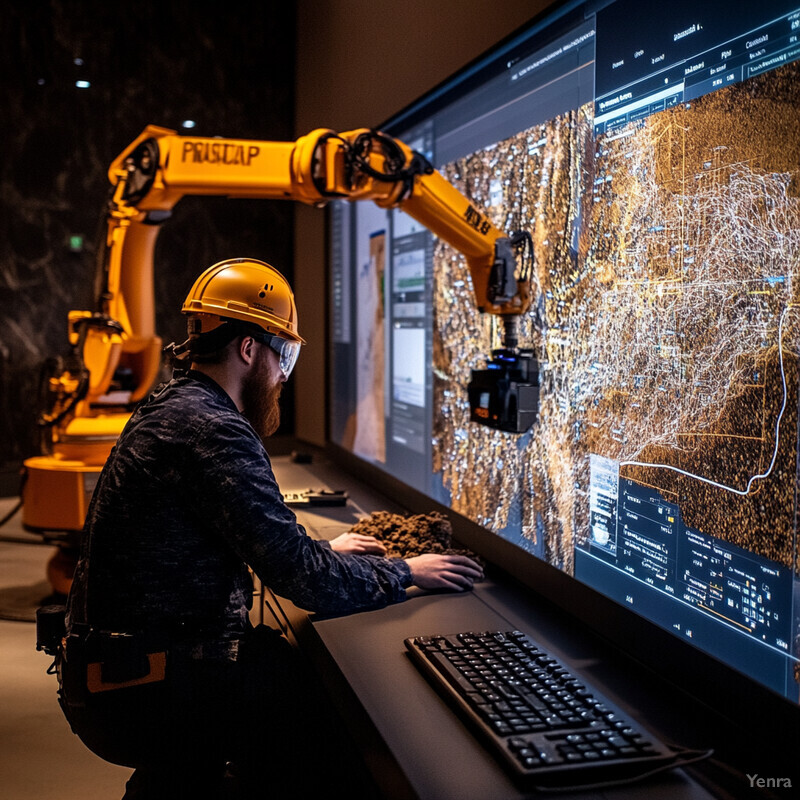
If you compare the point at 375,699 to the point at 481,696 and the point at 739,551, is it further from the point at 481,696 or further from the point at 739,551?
the point at 739,551

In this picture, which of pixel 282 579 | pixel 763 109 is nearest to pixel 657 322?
pixel 763 109

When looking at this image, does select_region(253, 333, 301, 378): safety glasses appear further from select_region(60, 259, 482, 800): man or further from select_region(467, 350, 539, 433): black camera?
select_region(467, 350, 539, 433): black camera

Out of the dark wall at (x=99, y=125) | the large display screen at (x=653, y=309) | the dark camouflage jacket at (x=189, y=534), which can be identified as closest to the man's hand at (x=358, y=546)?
the dark camouflage jacket at (x=189, y=534)

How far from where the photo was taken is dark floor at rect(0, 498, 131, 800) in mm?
2152

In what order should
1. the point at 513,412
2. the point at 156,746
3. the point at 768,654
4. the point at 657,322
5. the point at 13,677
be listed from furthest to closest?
the point at 13,677 < the point at 513,412 < the point at 156,746 < the point at 657,322 < the point at 768,654

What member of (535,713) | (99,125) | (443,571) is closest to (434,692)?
(535,713)

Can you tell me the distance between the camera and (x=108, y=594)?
5.09 ft

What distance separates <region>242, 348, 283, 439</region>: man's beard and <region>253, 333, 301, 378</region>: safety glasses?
3 centimetres

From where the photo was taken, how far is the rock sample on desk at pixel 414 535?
1.97 meters

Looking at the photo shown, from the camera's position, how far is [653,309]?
1.46 m

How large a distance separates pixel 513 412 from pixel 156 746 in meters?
1.06

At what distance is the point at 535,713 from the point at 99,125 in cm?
467

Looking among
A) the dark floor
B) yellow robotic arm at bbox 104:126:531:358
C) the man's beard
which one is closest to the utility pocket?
the man's beard

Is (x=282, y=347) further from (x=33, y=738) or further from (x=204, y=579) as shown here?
(x=33, y=738)
